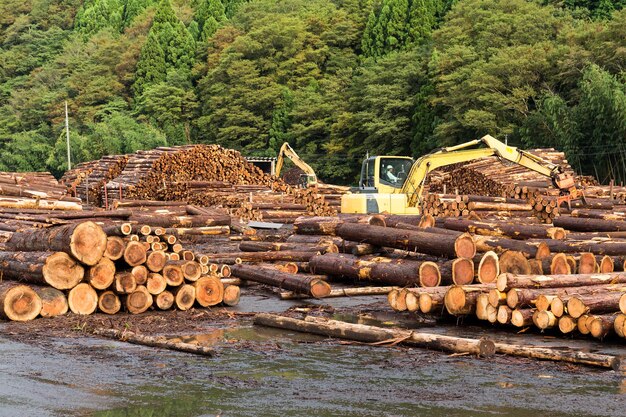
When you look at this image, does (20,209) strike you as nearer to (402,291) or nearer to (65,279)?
(65,279)

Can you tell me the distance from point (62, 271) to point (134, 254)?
38.6 inches

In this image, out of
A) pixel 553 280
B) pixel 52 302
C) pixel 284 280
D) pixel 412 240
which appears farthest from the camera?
pixel 284 280

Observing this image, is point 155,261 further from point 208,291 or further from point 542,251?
point 542,251

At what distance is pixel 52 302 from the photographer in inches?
527

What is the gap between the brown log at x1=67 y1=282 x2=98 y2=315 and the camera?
13602 mm

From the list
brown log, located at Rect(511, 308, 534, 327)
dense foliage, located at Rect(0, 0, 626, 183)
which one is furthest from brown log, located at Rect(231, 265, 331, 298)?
dense foliage, located at Rect(0, 0, 626, 183)

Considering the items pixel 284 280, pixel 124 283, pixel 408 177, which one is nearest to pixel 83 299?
pixel 124 283

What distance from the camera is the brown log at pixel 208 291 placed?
14.5 m

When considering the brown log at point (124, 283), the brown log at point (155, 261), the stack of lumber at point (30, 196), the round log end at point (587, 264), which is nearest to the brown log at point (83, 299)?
the brown log at point (124, 283)

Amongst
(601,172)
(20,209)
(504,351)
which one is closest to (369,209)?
(20,209)

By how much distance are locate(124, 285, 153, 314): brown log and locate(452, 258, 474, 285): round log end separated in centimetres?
420

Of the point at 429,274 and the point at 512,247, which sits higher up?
the point at 512,247

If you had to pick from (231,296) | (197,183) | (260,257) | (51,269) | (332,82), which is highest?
(332,82)

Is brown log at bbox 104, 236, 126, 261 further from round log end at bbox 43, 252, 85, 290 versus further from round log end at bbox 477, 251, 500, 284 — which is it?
round log end at bbox 477, 251, 500, 284
